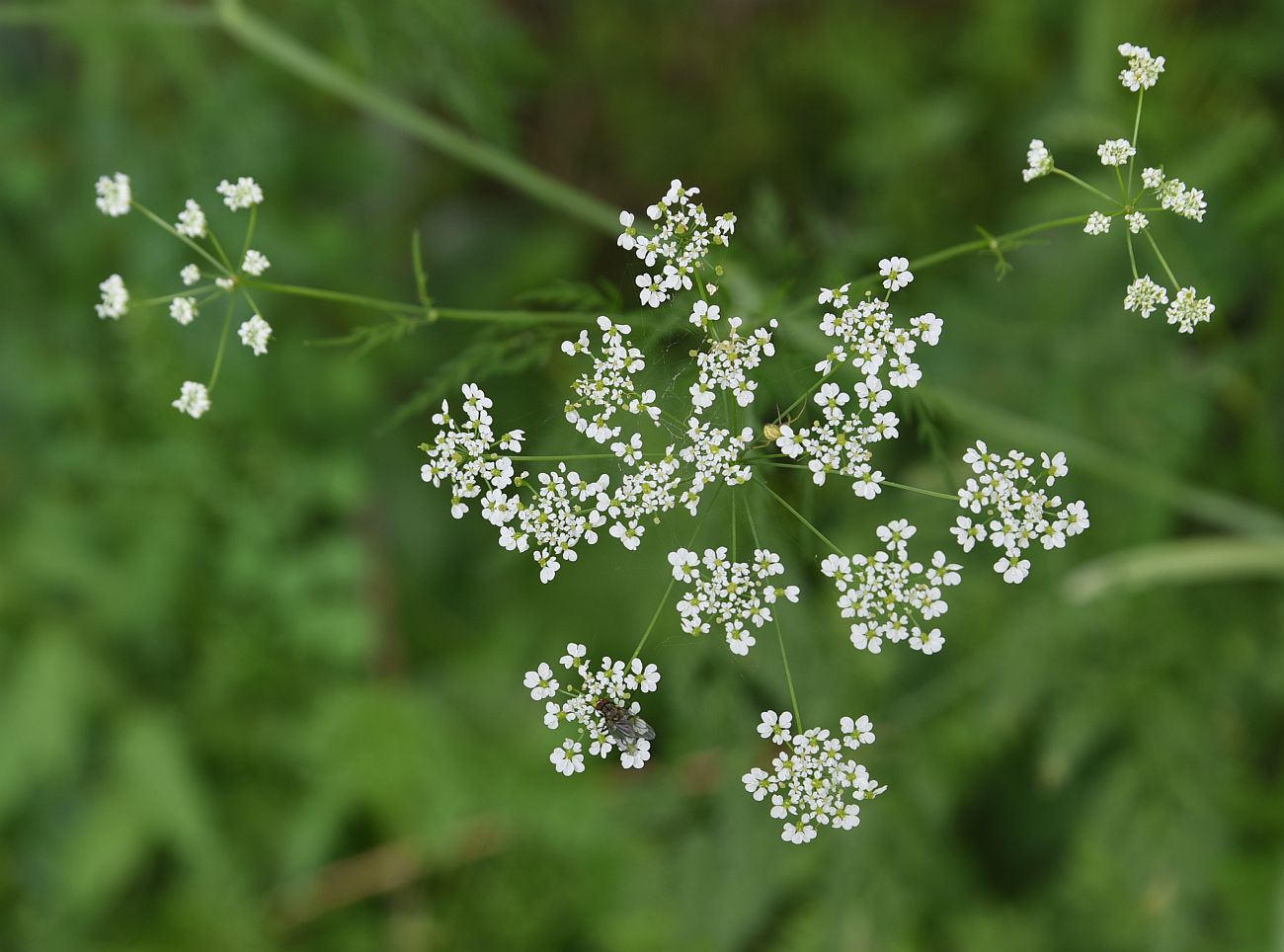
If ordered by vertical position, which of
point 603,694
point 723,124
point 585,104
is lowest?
point 603,694

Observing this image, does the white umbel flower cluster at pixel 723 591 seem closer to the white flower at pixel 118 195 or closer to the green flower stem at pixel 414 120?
the green flower stem at pixel 414 120

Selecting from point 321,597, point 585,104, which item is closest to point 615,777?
point 321,597

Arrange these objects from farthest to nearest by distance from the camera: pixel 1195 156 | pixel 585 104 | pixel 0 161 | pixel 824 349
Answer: pixel 585 104 < pixel 0 161 < pixel 1195 156 < pixel 824 349

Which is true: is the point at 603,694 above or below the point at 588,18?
below

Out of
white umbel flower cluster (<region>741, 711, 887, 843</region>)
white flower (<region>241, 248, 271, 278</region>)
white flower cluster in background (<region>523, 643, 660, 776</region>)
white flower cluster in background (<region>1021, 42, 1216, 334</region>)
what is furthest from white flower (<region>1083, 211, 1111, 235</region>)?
white flower (<region>241, 248, 271, 278</region>)

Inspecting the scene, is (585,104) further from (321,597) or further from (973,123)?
(321,597)

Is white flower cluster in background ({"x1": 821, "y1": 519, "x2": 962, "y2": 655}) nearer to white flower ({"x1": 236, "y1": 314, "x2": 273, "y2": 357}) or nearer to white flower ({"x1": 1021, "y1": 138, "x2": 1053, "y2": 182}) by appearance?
white flower ({"x1": 1021, "y1": 138, "x2": 1053, "y2": 182})

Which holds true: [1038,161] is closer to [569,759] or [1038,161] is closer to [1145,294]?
[1145,294]

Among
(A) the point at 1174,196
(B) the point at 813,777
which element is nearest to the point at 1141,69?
(A) the point at 1174,196
